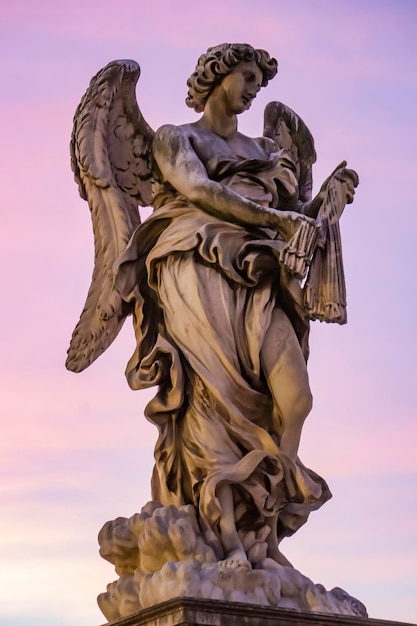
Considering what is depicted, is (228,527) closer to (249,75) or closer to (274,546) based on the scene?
(274,546)

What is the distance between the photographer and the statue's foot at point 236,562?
8023mm

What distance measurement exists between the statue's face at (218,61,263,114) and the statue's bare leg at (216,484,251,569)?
8.65 feet

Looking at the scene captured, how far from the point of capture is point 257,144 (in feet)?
32.0

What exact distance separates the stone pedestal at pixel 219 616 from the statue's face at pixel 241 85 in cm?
345

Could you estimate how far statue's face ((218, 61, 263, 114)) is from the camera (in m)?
9.38

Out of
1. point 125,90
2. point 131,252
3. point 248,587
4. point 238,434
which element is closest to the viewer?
point 248,587

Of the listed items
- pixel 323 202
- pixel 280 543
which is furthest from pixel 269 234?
pixel 280 543

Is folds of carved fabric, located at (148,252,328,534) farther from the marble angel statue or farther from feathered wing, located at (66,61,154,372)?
feathered wing, located at (66,61,154,372)

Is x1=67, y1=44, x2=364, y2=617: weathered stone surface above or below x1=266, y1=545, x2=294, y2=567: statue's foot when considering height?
above

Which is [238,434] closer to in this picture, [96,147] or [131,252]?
[131,252]

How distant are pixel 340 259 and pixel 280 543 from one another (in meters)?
1.83

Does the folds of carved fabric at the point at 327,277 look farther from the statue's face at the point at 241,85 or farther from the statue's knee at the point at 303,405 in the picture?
the statue's face at the point at 241,85

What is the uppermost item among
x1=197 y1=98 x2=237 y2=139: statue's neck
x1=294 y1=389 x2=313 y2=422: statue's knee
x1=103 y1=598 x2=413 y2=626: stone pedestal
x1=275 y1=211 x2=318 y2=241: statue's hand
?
x1=197 y1=98 x2=237 y2=139: statue's neck

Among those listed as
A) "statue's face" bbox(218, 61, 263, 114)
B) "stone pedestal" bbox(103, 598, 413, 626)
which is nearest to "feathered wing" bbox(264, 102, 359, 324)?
"statue's face" bbox(218, 61, 263, 114)
